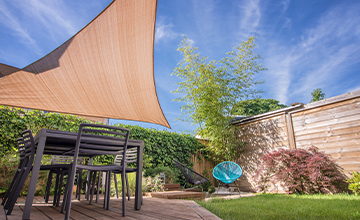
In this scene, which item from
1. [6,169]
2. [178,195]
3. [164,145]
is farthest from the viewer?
[164,145]

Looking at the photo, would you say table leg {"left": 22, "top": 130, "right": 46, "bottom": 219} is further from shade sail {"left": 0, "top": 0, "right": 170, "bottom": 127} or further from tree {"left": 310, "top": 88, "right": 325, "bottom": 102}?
tree {"left": 310, "top": 88, "right": 325, "bottom": 102}

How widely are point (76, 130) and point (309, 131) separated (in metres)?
5.49

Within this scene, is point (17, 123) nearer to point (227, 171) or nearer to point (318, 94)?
point (227, 171)

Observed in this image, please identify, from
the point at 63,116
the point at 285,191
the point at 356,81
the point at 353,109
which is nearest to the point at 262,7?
the point at 353,109

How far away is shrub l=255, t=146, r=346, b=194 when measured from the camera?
14.5 feet

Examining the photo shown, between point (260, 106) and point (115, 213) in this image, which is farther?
point (260, 106)

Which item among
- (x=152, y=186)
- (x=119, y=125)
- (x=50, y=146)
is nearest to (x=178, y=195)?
(x=152, y=186)

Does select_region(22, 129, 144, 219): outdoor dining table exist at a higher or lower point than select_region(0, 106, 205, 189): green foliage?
lower

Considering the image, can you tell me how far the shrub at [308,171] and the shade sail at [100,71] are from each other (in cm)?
315

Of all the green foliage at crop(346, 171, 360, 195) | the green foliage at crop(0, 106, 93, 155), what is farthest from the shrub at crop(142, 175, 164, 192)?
the green foliage at crop(346, 171, 360, 195)

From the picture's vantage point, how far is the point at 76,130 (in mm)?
4730

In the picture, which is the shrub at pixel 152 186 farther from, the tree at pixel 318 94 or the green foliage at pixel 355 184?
the tree at pixel 318 94

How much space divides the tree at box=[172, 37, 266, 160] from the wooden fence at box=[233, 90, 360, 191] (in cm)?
58

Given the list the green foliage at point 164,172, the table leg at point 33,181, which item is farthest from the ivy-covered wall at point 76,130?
the table leg at point 33,181
